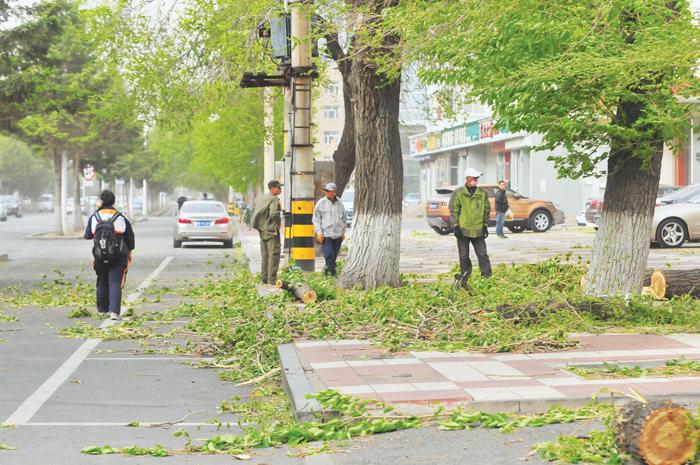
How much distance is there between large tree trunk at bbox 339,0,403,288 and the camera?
17.1 metres

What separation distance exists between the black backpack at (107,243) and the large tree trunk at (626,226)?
226 inches

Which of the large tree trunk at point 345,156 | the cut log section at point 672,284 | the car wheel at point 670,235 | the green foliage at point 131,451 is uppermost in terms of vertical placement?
the large tree trunk at point 345,156

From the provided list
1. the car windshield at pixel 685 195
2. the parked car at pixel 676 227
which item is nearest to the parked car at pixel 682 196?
the car windshield at pixel 685 195

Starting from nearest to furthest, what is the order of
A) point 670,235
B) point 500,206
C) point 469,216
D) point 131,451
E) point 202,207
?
point 131,451 → point 469,216 → point 670,235 → point 500,206 → point 202,207

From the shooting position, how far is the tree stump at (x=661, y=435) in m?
6.32

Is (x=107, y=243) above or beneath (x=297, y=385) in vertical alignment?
above

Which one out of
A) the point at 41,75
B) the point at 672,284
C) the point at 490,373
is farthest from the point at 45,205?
the point at 490,373

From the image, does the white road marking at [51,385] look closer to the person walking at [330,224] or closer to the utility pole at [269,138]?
the person walking at [330,224]

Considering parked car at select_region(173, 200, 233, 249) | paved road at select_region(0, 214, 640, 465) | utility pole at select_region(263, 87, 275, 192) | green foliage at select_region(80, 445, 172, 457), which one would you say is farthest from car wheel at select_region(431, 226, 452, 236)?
green foliage at select_region(80, 445, 172, 457)

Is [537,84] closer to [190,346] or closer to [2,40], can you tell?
[190,346]

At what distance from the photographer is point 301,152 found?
1944cm

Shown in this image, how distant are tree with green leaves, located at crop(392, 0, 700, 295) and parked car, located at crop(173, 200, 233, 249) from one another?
23638 millimetres

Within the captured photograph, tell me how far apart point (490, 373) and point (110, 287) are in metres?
7.12

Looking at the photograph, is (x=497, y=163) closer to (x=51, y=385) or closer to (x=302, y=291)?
(x=302, y=291)
